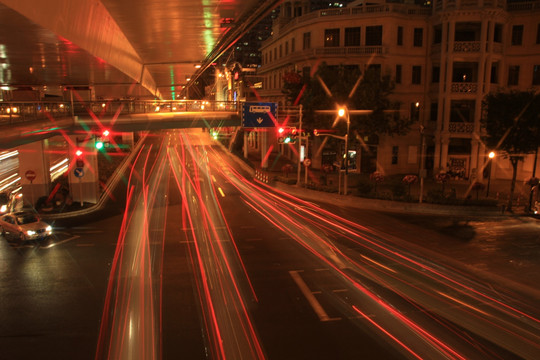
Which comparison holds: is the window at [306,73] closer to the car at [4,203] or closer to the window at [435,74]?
the window at [435,74]

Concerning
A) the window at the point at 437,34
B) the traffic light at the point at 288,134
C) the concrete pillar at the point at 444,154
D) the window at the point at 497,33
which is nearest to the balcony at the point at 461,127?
the concrete pillar at the point at 444,154

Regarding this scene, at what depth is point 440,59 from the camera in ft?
124

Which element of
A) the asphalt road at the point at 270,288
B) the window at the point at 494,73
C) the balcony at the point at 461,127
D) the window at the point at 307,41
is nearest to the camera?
the asphalt road at the point at 270,288

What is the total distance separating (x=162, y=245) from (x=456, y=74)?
32833 mm

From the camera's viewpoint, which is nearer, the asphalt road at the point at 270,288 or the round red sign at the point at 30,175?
the asphalt road at the point at 270,288

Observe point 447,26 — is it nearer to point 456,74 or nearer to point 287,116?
point 456,74

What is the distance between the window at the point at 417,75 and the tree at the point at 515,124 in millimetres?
11003

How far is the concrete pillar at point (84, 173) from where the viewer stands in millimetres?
26438

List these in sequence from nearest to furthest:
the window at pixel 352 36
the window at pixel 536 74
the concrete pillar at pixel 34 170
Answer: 1. the concrete pillar at pixel 34 170
2. the window at pixel 536 74
3. the window at pixel 352 36

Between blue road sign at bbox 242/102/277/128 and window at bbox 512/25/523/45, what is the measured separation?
2346cm

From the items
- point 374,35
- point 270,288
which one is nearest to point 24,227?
point 270,288

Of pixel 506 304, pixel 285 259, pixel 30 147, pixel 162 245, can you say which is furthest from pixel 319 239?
pixel 30 147

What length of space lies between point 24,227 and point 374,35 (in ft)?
109

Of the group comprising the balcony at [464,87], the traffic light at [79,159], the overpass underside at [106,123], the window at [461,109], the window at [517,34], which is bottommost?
the traffic light at [79,159]
